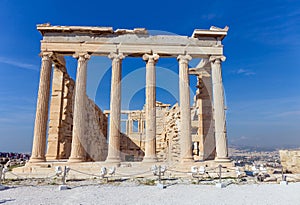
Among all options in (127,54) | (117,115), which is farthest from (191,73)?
(117,115)

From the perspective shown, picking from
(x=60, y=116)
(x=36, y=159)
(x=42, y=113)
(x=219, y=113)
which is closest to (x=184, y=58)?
(x=219, y=113)

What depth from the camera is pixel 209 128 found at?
67.4ft

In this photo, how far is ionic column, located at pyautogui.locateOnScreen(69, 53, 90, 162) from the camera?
16.0 metres

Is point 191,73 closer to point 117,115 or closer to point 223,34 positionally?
point 223,34

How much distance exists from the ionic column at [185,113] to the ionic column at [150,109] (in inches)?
72.2

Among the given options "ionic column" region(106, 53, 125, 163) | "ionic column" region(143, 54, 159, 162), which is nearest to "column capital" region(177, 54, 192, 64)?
"ionic column" region(143, 54, 159, 162)

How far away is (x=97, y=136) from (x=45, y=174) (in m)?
14.1

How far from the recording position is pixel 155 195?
28.7ft

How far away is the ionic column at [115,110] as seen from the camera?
1608cm

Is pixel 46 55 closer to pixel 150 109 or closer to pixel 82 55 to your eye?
pixel 82 55

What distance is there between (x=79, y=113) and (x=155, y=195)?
9.59 m

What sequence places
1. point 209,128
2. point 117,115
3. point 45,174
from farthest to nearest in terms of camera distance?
point 209,128, point 117,115, point 45,174

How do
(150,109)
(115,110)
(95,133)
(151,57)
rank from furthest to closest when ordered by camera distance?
1. (95,133)
2. (151,57)
3. (150,109)
4. (115,110)

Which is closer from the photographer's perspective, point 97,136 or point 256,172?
point 256,172
